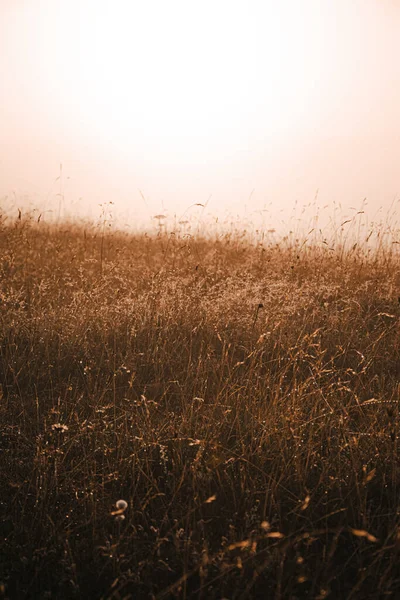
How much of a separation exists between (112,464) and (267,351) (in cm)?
124

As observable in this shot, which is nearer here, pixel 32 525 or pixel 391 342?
pixel 32 525

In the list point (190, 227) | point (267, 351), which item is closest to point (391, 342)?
point (267, 351)

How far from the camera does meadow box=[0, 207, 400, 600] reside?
1370 millimetres

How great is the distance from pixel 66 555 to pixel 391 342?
7.51ft

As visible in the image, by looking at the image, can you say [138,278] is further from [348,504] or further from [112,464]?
[348,504]

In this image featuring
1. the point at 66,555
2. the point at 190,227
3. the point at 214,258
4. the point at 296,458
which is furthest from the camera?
the point at 190,227

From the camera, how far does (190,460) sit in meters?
1.84

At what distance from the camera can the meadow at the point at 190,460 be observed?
53.9 inches

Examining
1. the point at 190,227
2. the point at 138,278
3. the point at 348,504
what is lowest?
the point at 348,504

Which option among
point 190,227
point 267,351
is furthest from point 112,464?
point 190,227

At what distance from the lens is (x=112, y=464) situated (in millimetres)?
1837

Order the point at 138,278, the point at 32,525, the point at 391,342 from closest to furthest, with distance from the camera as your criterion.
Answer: the point at 32,525 → the point at 391,342 → the point at 138,278

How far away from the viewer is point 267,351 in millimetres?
2811

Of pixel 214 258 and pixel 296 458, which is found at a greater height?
pixel 214 258
